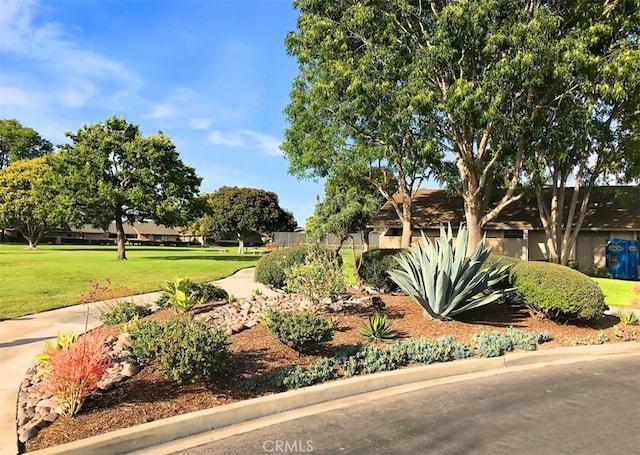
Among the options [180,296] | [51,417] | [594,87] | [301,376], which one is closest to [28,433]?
[51,417]

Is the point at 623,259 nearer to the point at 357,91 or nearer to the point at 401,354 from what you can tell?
the point at 357,91

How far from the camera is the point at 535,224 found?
2395 cm

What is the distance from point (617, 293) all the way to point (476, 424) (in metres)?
12.0

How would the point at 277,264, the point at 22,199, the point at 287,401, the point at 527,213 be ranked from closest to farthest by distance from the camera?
the point at 287,401
the point at 277,264
the point at 527,213
the point at 22,199

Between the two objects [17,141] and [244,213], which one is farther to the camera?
[17,141]

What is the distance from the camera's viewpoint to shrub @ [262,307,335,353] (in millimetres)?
5785

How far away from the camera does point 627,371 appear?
651 cm

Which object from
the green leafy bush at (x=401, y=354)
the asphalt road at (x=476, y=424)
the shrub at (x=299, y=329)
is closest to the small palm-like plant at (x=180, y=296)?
the shrub at (x=299, y=329)

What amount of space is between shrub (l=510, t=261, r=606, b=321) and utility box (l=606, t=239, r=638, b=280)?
15109 millimetres

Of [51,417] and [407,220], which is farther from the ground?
[407,220]

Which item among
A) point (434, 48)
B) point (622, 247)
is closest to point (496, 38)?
point (434, 48)

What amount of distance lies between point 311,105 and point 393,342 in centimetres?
1049

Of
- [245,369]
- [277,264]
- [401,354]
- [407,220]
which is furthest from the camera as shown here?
[407,220]

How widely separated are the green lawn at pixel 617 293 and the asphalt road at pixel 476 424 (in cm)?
845
